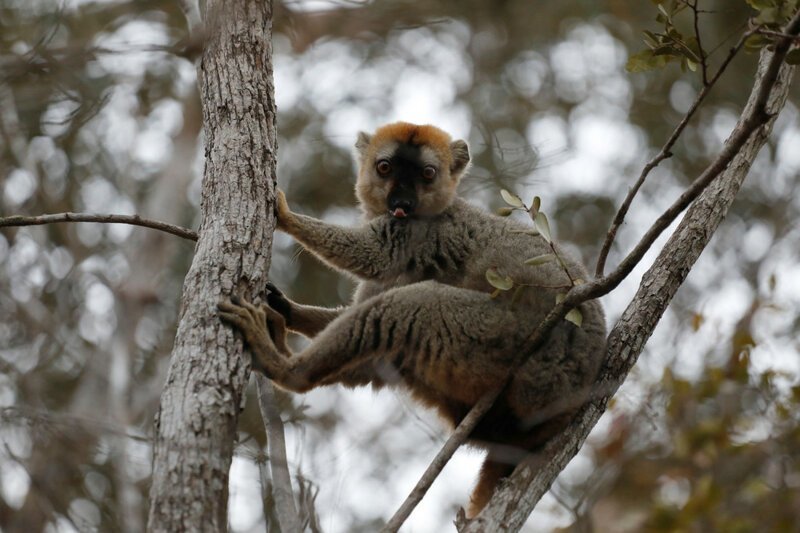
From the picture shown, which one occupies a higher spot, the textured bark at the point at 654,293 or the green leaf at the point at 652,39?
the green leaf at the point at 652,39

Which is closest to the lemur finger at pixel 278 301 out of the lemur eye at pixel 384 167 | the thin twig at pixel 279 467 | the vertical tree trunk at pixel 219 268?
the thin twig at pixel 279 467

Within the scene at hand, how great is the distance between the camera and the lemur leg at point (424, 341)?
19.4ft

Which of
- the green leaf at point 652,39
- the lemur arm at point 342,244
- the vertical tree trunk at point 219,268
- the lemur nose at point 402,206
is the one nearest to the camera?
the vertical tree trunk at point 219,268

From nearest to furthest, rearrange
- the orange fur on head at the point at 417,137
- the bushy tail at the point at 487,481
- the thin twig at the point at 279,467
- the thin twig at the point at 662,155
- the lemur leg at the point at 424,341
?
the thin twig at the point at 279,467, the thin twig at the point at 662,155, the lemur leg at the point at 424,341, the bushy tail at the point at 487,481, the orange fur on head at the point at 417,137

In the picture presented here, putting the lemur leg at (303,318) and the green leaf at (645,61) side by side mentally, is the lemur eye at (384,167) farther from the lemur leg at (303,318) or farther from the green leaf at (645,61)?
the green leaf at (645,61)

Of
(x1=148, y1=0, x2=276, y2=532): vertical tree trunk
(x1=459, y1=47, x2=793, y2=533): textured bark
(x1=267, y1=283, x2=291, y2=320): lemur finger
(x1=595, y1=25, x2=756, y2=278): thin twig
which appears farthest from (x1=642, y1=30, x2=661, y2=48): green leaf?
(x1=267, y1=283, x2=291, y2=320): lemur finger

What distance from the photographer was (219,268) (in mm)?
4672

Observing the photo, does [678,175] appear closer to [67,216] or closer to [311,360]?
[311,360]


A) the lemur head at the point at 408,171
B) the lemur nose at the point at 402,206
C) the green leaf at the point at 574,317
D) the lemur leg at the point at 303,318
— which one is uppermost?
the lemur head at the point at 408,171

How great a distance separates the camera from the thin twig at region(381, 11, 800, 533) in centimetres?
434

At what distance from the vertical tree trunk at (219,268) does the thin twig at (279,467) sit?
1.29 ft

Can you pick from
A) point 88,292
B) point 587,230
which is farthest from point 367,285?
point 587,230

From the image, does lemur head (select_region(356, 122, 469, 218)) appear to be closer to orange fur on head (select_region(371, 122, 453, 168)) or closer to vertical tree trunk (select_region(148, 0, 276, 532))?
orange fur on head (select_region(371, 122, 453, 168))

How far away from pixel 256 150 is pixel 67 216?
1138 millimetres
